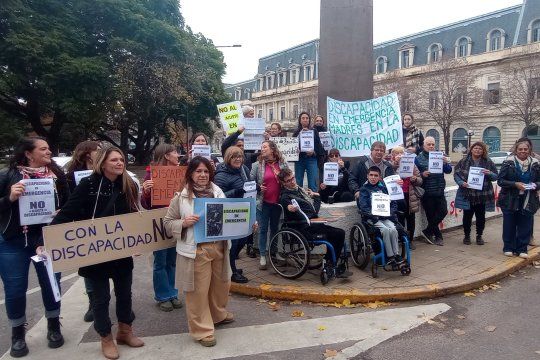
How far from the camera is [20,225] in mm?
3740

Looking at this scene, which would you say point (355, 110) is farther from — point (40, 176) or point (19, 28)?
point (19, 28)

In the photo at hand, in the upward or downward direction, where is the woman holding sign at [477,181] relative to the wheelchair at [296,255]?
upward

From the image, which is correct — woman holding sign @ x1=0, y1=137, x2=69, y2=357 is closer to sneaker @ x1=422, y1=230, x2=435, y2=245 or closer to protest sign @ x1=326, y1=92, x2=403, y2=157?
protest sign @ x1=326, y1=92, x2=403, y2=157

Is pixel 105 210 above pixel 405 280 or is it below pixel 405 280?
above

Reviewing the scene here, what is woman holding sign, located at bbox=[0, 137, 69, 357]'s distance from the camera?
371cm

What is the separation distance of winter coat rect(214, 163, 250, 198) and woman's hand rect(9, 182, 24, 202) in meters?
2.31

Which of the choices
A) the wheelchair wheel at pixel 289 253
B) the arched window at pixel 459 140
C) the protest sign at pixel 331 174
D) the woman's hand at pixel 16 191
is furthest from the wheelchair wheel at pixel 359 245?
the arched window at pixel 459 140

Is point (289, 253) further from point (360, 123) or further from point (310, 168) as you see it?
point (360, 123)

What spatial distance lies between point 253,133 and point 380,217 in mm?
2879

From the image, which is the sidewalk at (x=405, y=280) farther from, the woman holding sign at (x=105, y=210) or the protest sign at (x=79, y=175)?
the protest sign at (x=79, y=175)

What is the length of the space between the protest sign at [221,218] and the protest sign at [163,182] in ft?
3.00

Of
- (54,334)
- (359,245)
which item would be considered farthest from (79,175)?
(359,245)

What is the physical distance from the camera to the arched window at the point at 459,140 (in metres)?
46.3

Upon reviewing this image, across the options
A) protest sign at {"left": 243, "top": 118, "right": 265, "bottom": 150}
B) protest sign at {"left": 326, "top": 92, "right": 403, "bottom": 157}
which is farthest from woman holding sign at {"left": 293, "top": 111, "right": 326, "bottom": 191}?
protest sign at {"left": 243, "top": 118, "right": 265, "bottom": 150}
